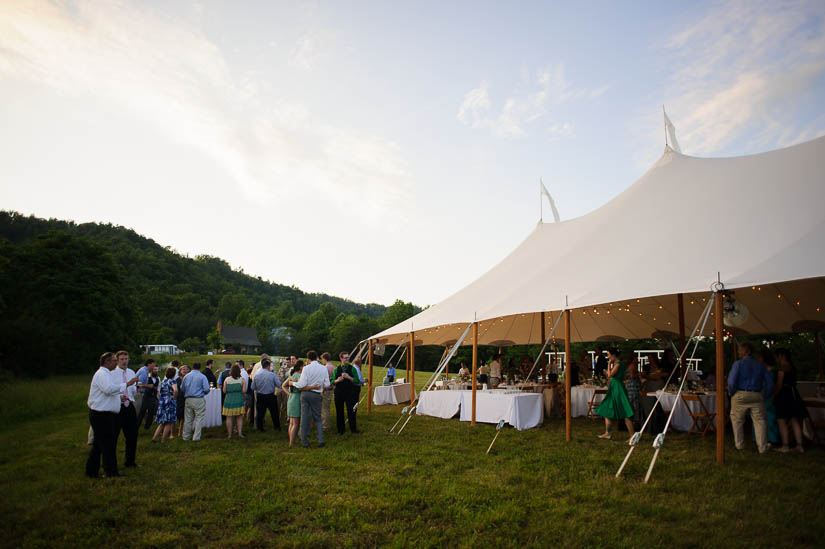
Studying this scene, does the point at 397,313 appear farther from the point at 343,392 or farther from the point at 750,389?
the point at 750,389

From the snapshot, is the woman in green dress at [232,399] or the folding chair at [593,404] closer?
the woman in green dress at [232,399]

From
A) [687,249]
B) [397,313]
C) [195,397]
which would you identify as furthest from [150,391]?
[397,313]

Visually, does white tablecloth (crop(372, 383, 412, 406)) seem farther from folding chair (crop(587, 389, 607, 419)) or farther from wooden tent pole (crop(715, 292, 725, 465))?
wooden tent pole (crop(715, 292, 725, 465))

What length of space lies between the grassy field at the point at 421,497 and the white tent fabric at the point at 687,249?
223cm

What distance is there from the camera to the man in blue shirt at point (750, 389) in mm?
5980

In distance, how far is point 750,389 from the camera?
6.02 metres

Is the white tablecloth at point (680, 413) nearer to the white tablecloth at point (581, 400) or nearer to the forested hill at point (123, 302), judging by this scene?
the white tablecloth at point (581, 400)

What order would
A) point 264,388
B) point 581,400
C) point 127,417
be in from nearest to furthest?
point 127,417 < point 264,388 < point 581,400

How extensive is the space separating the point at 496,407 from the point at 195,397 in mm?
5756

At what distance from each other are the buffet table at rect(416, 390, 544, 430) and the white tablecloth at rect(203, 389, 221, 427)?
15.0 feet

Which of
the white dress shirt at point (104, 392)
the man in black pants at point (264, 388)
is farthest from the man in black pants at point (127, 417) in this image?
the man in black pants at point (264, 388)

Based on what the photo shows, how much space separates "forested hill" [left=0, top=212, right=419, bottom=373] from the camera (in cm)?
2604

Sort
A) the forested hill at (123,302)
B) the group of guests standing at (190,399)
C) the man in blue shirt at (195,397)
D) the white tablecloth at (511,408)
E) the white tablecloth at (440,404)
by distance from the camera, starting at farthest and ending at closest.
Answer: the forested hill at (123,302)
the white tablecloth at (440,404)
the white tablecloth at (511,408)
the man in blue shirt at (195,397)
the group of guests standing at (190,399)

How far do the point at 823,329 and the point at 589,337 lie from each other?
6.58 meters
